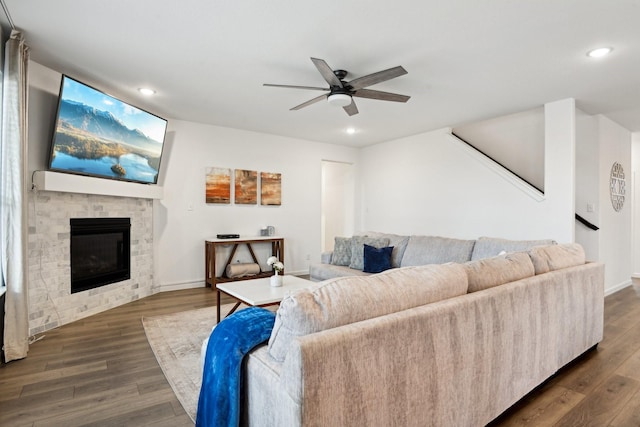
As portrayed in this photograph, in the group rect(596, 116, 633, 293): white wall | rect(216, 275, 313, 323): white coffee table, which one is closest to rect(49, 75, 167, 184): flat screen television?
rect(216, 275, 313, 323): white coffee table

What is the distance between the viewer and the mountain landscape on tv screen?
322 centimetres

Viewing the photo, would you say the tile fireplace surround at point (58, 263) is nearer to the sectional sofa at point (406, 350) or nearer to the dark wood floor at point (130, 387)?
the dark wood floor at point (130, 387)

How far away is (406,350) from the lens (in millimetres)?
1356

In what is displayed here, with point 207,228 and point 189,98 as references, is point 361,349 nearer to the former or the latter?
point 189,98

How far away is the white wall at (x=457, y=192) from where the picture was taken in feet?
13.2

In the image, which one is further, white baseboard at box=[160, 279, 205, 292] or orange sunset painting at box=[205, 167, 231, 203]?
orange sunset painting at box=[205, 167, 231, 203]

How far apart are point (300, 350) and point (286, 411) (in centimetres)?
24

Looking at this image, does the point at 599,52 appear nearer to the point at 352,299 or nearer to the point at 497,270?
the point at 497,270

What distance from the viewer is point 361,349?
1222 mm

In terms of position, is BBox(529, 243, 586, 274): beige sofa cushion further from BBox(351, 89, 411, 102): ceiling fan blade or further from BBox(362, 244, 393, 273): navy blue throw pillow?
BBox(362, 244, 393, 273): navy blue throw pillow

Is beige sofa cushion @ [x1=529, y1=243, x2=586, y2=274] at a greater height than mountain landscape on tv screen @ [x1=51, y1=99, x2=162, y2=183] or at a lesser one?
lesser

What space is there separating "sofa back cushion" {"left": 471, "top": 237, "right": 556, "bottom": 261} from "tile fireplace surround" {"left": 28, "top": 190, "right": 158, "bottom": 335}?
4.23 meters

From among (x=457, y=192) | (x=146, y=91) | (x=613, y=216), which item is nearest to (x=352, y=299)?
(x=146, y=91)

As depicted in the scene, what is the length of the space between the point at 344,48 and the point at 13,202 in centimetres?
287
